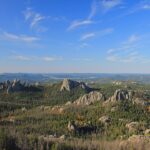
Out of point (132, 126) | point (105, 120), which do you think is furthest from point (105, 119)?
point (132, 126)

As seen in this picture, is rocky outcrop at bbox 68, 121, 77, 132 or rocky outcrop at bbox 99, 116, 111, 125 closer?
rocky outcrop at bbox 68, 121, 77, 132

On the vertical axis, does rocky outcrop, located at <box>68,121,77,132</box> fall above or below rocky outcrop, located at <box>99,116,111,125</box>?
below

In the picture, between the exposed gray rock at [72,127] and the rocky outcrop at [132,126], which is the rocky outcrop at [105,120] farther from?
the exposed gray rock at [72,127]

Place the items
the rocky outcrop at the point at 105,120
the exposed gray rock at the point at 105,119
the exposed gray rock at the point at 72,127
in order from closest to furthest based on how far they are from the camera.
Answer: the exposed gray rock at the point at 72,127 < the rocky outcrop at the point at 105,120 < the exposed gray rock at the point at 105,119

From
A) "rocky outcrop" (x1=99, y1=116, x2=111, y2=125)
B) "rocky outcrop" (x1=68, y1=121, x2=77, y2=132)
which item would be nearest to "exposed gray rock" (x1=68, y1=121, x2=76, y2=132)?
"rocky outcrop" (x1=68, y1=121, x2=77, y2=132)

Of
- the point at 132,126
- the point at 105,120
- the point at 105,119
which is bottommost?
the point at 105,120

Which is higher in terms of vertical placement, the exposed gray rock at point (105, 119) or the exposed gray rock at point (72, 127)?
the exposed gray rock at point (105, 119)

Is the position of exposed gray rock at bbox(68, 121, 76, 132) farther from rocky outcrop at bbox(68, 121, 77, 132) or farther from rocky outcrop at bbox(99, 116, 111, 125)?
rocky outcrop at bbox(99, 116, 111, 125)

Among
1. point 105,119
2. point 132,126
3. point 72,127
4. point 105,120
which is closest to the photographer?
point 132,126

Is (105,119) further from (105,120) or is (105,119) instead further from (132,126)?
(132,126)

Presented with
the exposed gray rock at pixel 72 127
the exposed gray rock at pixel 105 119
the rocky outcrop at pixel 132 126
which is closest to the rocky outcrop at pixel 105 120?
the exposed gray rock at pixel 105 119

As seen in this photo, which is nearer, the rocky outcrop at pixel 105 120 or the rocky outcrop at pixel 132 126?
the rocky outcrop at pixel 132 126
